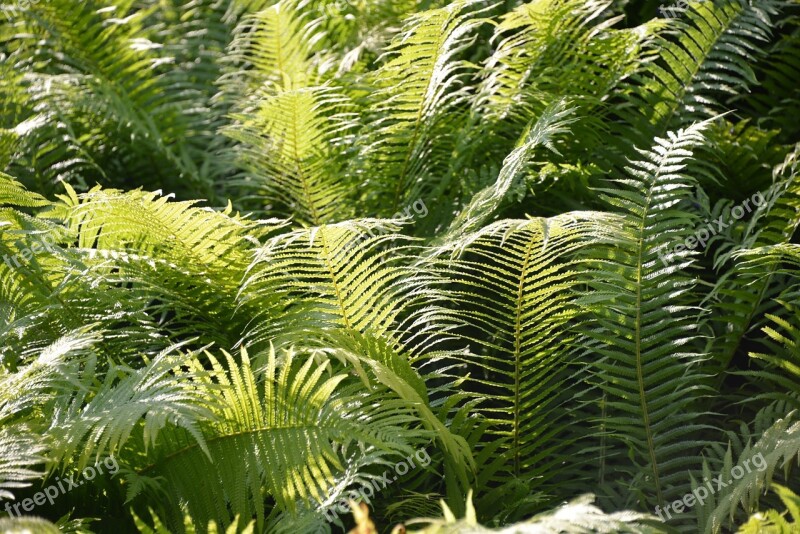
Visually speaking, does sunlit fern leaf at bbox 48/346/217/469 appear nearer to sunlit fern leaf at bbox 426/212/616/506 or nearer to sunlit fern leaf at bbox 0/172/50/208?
sunlit fern leaf at bbox 426/212/616/506

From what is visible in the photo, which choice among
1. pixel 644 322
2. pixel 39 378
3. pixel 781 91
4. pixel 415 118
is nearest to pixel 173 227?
pixel 39 378

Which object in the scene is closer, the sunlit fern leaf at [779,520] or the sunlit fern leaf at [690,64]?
the sunlit fern leaf at [779,520]

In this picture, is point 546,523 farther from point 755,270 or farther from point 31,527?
point 755,270

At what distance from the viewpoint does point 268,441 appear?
1.83 meters

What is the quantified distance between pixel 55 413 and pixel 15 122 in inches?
73.8

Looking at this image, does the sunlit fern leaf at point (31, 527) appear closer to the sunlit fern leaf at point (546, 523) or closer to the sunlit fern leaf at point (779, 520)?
the sunlit fern leaf at point (546, 523)

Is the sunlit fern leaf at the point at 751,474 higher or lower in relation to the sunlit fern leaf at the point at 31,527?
lower

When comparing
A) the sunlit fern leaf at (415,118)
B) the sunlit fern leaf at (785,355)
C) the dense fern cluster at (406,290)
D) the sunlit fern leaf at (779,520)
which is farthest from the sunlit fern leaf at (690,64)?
the sunlit fern leaf at (779,520)

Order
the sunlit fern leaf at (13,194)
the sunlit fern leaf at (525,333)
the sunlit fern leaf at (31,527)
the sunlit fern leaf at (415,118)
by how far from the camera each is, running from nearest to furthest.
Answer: the sunlit fern leaf at (31,527), the sunlit fern leaf at (525,333), the sunlit fern leaf at (13,194), the sunlit fern leaf at (415,118)

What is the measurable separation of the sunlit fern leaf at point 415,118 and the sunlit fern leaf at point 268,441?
107 cm

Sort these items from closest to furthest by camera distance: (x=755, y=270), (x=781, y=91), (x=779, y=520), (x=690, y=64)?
(x=779, y=520), (x=755, y=270), (x=690, y=64), (x=781, y=91)

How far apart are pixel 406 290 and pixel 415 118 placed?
0.63 meters

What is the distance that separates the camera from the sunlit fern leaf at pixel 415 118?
106 inches

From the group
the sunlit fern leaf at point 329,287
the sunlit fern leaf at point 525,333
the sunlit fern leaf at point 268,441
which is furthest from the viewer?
the sunlit fern leaf at point 329,287
